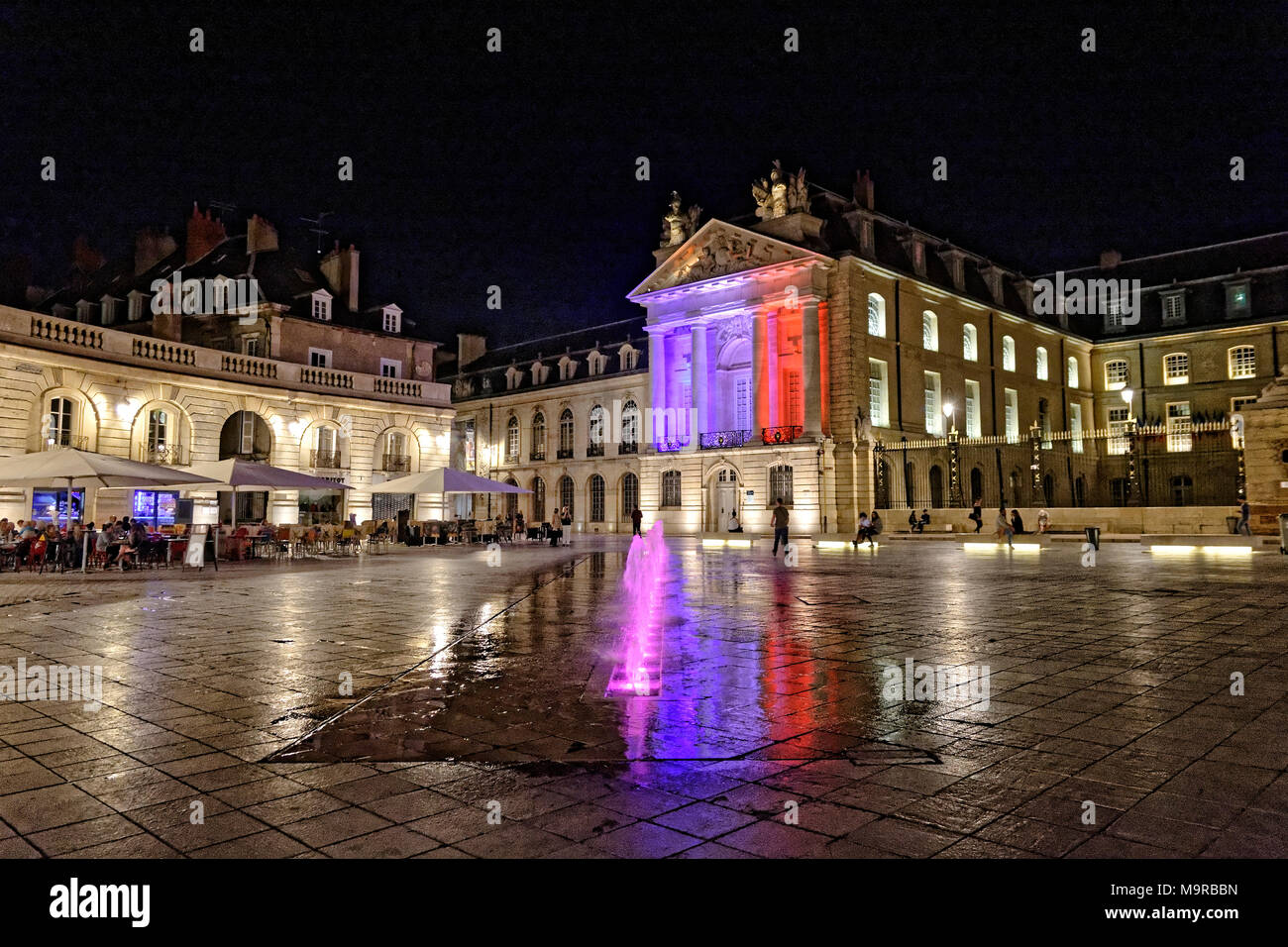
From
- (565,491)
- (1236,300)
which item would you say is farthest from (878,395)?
(1236,300)

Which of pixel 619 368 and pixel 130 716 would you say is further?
pixel 619 368

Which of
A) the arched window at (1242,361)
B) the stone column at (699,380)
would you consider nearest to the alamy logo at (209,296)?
the stone column at (699,380)

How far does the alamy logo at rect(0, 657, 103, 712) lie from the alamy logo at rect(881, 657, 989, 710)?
5.26 m

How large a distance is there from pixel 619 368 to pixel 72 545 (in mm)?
36766

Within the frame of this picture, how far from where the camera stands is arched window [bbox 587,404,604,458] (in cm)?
5197

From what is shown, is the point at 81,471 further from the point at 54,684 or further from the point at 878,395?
the point at 878,395

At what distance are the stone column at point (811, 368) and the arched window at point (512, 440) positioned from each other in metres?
23.3

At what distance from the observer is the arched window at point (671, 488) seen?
150 feet

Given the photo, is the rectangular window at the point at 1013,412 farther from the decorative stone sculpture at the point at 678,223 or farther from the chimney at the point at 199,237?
the chimney at the point at 199,237
